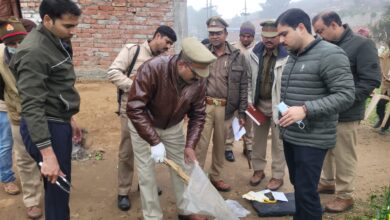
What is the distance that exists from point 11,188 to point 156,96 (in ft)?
7.71

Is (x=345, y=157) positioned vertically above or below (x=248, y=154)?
above

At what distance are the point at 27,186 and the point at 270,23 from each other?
3185 millimetres

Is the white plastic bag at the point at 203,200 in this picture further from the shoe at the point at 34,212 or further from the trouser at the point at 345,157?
the shoe at the point at 34,212

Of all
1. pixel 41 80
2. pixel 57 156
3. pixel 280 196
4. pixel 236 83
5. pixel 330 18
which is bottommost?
pixel 280 196

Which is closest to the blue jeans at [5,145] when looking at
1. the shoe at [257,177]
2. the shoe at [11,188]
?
the shoe at [11,188]

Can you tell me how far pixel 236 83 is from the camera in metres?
4.20

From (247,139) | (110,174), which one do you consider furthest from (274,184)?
(110,174)

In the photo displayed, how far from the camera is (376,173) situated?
4996 millimetres

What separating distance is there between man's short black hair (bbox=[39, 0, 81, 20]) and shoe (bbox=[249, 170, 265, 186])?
3073 mm

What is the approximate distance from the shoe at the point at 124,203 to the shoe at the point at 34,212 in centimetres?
81

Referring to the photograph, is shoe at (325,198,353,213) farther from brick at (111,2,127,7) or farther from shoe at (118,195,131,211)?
brick at (111,2,127,7)

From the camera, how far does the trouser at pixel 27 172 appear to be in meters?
3.62

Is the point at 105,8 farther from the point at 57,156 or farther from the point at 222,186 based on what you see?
the point at 57,156

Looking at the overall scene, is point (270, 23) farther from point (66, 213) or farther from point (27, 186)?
point (27, 186)
